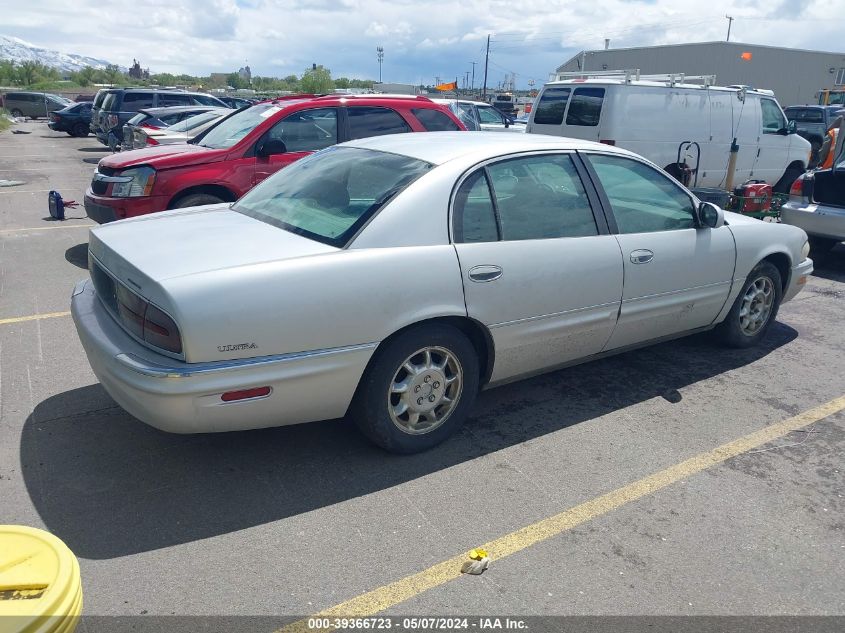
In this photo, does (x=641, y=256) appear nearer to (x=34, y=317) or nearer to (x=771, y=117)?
(x=34, y=317)

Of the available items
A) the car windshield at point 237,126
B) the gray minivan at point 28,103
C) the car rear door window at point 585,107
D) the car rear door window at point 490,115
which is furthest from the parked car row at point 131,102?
the gray minivan at point 28,103

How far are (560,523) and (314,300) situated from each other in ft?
5.02

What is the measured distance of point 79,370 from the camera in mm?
4516

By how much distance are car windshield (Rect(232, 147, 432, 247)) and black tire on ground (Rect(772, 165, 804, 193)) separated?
11400mm

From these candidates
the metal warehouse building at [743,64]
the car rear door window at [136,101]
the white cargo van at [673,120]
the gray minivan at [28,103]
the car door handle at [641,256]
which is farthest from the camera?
the metal warehouse building at [743,64]

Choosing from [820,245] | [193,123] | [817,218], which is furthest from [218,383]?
[193,123]

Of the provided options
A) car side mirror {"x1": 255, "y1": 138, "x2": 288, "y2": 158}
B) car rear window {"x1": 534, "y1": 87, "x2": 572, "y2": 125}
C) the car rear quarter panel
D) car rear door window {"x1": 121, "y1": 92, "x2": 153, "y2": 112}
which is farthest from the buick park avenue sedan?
car rear door window {"x1": 121, "y1": 92, "x2": 153, "y2": 112}

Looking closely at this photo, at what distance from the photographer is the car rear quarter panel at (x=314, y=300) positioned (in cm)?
290

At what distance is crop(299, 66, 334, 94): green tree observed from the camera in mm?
65588

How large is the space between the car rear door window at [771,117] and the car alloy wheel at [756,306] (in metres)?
7.96

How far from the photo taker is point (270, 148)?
7.12 meters

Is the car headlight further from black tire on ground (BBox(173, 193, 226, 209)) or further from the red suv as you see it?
black tire on ground (BBox(173, 193, 226, 209))

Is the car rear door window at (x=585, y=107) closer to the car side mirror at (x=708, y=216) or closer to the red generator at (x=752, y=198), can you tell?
the red generator at (x=752, y=198)

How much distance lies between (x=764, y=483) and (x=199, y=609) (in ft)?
9.28
